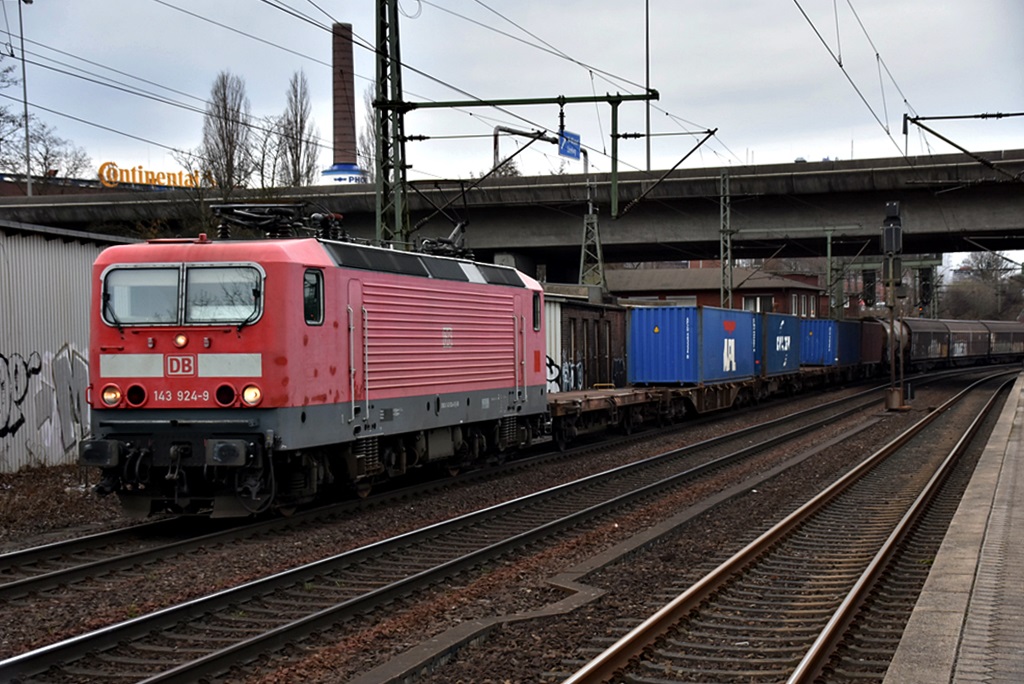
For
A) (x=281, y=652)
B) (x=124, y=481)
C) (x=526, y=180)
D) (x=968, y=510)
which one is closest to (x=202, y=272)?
(x=124, y=481)

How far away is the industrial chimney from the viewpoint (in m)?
60.0

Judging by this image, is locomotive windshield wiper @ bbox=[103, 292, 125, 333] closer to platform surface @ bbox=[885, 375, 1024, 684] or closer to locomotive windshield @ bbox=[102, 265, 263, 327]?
locomotive windshield @ bbox=[102, 265, 263, 327]

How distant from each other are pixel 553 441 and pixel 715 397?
8.71m

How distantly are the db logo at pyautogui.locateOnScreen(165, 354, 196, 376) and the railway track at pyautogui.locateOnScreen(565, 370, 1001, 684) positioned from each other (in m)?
5.73

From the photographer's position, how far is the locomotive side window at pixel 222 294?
449 inches

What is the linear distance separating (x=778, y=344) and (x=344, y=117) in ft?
115

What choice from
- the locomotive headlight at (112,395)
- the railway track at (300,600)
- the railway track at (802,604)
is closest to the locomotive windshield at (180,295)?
the locomotive headlight at (112,395)

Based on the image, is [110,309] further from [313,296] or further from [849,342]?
[849,342]

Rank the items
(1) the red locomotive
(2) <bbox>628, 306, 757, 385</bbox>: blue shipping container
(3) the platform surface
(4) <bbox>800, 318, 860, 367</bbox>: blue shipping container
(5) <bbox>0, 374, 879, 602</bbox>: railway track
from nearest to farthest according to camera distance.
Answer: (3) the platform surface → (5) <bbox>0, 374, 879, 602</bbox>: railway track → (1) the red locomotive → (2) <bbox>628, 306, 757, 385</bbox>: blue shipping container → (4) <bbox>800, 318, 860, 367</bbox>: blue shipping container

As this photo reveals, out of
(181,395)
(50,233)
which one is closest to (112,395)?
(181,395)

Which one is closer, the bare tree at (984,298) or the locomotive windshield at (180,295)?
the locomotive windshield at (180,295)

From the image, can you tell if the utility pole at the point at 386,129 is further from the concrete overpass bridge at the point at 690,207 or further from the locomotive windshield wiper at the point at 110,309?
the concrete overpass bridge at the point at 690,207

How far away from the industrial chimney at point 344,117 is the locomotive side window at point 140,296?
48.7m

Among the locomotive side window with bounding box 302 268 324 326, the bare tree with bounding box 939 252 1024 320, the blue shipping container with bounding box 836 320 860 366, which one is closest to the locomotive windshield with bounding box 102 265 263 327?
the locomotive side window with bounding box 302 268 324 326
